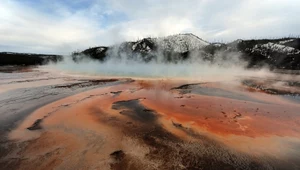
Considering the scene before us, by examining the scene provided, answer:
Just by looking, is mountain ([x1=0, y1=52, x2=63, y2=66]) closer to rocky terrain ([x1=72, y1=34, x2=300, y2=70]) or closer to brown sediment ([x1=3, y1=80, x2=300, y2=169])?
rocky terrain ([x1=72, y1=34, x2=300, y2=70])

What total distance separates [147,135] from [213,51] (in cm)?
5392

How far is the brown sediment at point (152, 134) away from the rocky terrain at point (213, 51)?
A: 115ft

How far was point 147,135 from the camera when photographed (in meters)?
5.54

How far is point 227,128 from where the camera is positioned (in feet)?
20.0

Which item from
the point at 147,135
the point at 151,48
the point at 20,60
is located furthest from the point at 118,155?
the point at 151,48

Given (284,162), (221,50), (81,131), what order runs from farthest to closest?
(221,50)
(81,131)
(284,162)

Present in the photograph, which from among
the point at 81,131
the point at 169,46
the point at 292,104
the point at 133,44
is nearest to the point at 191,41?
the point at 169,46

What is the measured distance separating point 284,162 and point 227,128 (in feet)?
6.13

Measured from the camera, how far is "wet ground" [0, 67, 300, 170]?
14.0ft

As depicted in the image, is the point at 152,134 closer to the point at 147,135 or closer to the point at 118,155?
the point at 147,135

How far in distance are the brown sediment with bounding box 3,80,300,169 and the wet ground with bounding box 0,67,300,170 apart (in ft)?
0.07

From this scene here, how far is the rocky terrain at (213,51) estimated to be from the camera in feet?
131

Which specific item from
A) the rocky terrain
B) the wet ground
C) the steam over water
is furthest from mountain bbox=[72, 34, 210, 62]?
the wet ground

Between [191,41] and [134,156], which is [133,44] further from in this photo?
[134,156]
